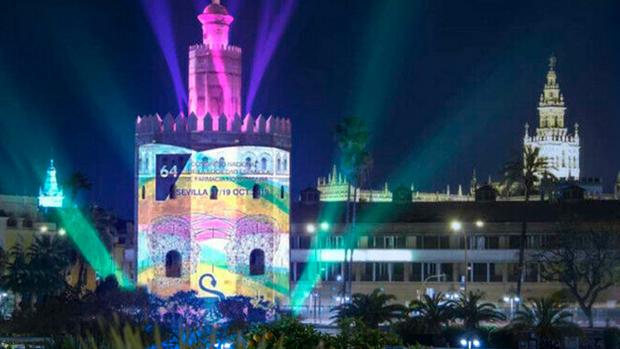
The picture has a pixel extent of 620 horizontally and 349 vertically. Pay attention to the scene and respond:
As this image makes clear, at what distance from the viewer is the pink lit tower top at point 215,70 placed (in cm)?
6356

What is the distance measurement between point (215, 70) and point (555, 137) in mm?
113101

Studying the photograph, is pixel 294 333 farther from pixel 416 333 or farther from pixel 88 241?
pixel 88 241

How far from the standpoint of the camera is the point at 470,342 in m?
49.7

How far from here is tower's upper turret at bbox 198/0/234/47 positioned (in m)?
64.0

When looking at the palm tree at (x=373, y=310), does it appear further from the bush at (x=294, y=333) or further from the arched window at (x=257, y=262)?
the bush at (x=294, y=333)

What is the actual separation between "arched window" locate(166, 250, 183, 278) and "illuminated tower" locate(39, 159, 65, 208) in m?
34.6

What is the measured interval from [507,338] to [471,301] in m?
2.68

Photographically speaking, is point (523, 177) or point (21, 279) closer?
point (21, 279)

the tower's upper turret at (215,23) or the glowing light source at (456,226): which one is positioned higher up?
the tower's upper turret at (215,23)

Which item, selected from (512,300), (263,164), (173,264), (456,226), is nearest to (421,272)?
(456,226)

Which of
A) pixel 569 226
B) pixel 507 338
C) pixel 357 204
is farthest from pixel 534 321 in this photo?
pixel 357 204

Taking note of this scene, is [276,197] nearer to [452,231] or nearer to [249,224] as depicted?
[249,224]

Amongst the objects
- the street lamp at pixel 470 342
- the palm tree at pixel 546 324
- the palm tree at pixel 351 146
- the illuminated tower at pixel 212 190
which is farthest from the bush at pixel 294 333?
the palm tree at pixel 351 146

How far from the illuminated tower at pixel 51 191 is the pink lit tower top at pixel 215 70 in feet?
117
